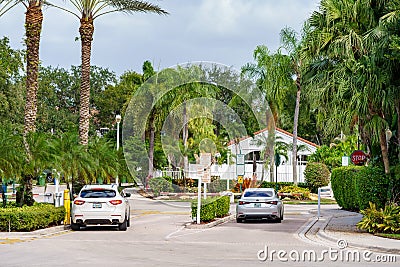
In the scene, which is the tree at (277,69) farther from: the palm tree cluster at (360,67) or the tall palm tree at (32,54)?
the tall palm tree at (32,54)

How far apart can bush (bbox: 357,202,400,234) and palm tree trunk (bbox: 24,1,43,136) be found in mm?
12854

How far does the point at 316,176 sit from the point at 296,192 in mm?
4914

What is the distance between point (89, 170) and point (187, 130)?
270 inches

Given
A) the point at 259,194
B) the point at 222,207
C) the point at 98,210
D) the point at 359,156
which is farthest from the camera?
the point at 359,156

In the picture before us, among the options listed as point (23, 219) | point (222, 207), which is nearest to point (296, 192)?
point (222, 207)

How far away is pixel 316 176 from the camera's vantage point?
57.6 metres

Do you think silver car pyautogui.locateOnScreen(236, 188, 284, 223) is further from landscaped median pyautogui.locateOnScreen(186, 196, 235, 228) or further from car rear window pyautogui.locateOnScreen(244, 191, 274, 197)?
landscaped median pyautogui.locateOnScreen(186, 196, 235, 228)

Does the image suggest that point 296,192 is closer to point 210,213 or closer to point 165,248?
point 210,213

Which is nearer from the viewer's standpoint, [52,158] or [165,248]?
[165,248]

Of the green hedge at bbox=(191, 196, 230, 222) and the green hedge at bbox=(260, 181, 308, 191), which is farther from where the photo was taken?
the green hedge at bbox=(260, 181, 308, 191)

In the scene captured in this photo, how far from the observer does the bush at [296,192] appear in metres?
52.8

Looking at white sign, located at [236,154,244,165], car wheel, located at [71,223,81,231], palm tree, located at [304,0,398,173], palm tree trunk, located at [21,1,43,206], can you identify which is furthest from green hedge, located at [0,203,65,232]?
white sign, located at [236,154,244,165]

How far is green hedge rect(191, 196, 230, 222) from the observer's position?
26891 millimetres

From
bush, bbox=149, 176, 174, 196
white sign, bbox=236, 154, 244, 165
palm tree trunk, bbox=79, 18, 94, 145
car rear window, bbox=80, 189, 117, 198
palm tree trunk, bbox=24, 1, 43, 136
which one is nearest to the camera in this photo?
car rear window, bbox=80, 189, 117, 198
